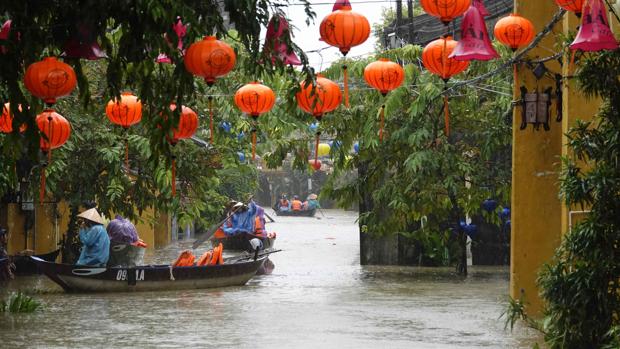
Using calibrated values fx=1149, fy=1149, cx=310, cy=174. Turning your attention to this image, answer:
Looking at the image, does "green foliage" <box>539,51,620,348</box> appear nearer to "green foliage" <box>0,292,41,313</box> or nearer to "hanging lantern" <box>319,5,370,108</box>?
"hanging lantern" <box>319,5,370,108</box>

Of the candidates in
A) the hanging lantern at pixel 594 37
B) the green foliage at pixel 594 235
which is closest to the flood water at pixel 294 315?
the green foliage at pixel 594 235

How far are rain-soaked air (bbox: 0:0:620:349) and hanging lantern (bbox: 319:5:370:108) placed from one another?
2 centimetres

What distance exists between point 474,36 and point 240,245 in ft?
65.3

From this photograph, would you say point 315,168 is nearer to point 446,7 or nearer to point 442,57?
point 442,57

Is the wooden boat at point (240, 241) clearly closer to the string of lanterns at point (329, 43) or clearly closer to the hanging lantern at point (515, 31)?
the string of lanterns at point (329, 43)

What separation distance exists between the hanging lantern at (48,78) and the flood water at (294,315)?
14.4ft

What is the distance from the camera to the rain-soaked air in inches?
361

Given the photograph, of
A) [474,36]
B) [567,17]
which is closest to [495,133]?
[567,17]

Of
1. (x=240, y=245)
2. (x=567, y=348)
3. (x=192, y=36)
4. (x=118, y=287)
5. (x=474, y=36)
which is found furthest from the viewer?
(x=240, y=245)

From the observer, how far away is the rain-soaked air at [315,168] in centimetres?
917

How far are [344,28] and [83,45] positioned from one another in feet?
13.7

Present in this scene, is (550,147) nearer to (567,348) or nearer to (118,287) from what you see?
(567,348)

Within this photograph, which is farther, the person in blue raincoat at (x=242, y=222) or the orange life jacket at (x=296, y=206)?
the orange life jacket at (x=296, y=206)

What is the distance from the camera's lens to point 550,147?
1586 centimetres
